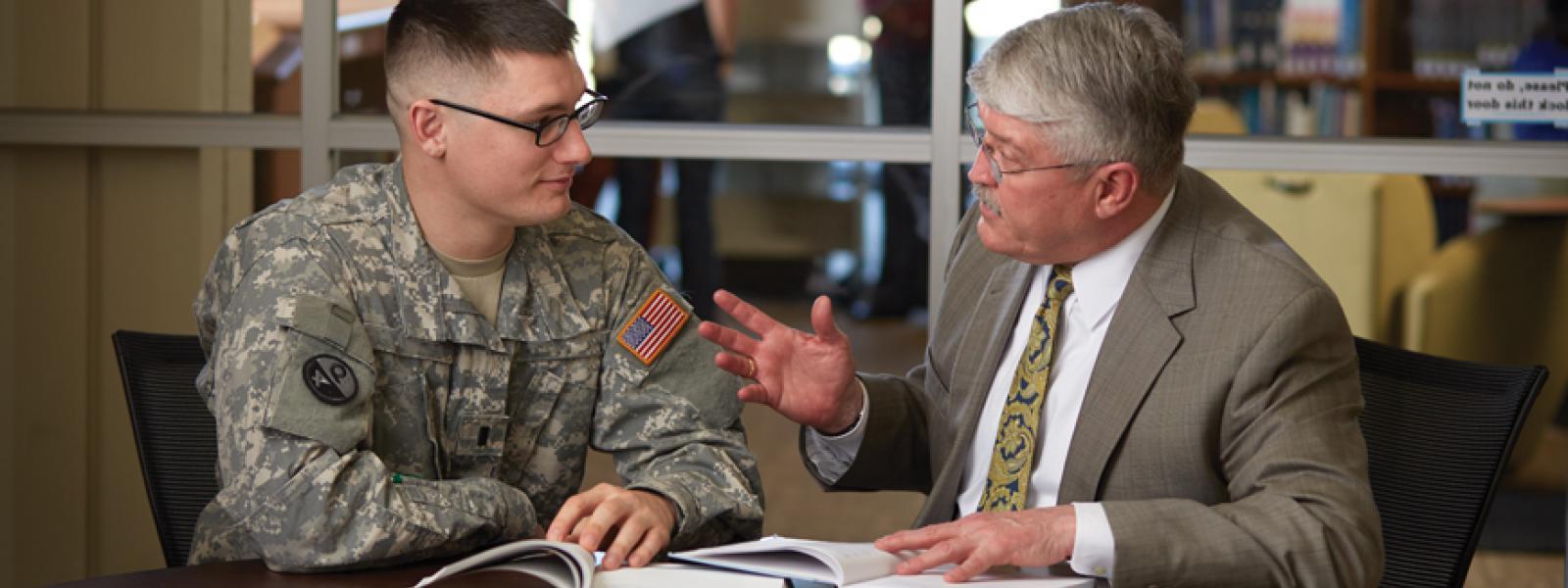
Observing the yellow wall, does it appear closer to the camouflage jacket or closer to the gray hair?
the camouflage jacket

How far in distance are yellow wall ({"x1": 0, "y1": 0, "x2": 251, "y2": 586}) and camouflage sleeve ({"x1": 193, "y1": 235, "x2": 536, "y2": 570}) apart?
1.40 m

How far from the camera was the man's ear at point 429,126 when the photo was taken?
1778 mm

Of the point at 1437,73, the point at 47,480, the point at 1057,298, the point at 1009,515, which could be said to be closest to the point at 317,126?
the point at 47,480

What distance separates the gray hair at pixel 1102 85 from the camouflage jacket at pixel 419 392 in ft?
1.68

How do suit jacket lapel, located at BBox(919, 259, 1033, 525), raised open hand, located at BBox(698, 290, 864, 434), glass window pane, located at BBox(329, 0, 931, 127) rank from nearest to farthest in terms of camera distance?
raised open hand, located at BBox(698, 290, 864, 434)
suit jacket lapel, located at BBox(919, 259, 1033, 525)
glass window pane, located at BBox(329, 0, 931, 127)

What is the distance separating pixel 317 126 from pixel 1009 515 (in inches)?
71.3

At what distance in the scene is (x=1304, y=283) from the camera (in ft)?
5.39

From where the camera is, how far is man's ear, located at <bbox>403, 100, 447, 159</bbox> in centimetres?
178

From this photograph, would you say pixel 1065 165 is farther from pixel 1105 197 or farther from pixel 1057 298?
pixel 1057 298

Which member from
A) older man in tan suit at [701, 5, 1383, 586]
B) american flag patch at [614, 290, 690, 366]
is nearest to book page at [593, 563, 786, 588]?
older man in tan suit at [701, 5, 1383, 586]

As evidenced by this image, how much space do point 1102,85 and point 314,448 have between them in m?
0.93

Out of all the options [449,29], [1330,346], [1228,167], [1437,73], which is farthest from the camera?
[1437,73]

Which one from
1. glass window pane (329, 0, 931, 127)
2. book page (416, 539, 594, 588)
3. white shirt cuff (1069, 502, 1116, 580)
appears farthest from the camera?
glass window pane (329, 0, 931, 127)

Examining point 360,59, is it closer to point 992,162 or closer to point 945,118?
point 945,118
